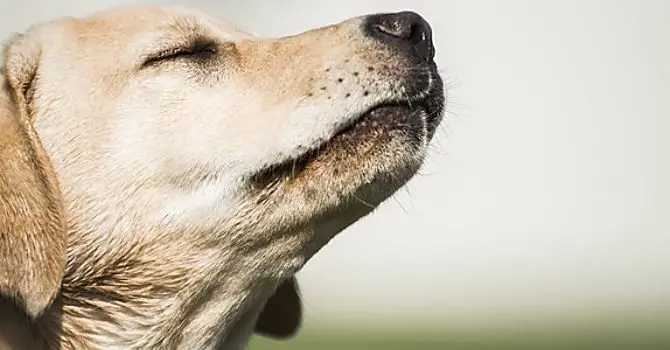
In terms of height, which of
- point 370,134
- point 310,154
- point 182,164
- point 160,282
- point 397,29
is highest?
point 397,29

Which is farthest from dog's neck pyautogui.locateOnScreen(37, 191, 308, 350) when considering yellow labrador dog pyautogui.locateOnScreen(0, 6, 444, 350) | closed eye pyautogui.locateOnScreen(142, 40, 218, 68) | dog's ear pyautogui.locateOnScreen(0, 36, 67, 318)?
closed eye pyautogui.locateOnScreen(142, 40, 218, 68)

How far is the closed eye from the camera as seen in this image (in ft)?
14.6

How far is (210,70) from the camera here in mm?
4426

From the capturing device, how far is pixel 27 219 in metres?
4.08

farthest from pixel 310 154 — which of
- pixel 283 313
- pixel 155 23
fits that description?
pixel 283 313

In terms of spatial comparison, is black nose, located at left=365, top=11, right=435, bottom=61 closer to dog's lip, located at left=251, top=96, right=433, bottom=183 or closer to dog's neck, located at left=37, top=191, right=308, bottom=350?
dog's lip, located at left=251, top=96, right=433, bottom=183

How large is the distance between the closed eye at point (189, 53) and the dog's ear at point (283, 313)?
1073 mm

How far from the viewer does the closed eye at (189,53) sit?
4.45 meters

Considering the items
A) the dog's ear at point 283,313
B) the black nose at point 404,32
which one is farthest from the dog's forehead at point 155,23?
the dog's ear at point 283,313

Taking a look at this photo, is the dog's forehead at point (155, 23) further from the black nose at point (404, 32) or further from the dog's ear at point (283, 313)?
the dog's ear at point (283, 313)

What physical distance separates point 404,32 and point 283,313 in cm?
141

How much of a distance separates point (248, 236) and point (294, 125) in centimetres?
40

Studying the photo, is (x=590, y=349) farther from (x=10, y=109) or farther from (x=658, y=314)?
(x=10, y=109)

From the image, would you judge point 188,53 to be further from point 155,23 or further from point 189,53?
point 155,23
